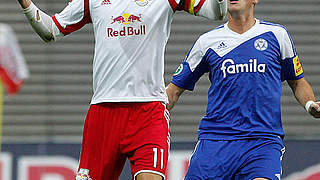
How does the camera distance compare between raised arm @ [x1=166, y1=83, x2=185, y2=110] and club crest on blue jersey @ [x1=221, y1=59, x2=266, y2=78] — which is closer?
club crest on blue jersey @ [x1=221, y1=59, x2=266, y2=78]

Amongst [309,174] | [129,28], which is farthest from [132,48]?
[309,174]

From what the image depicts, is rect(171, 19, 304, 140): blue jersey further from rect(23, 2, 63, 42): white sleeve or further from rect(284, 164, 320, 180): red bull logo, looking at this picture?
rect(284, 164, 320, 180): red bull logo

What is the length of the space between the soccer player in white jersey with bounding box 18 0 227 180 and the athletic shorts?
1.55 ft

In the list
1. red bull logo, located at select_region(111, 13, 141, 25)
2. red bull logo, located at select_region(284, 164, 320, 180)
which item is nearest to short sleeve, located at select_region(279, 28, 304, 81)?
red bull logo, located at select_region(111, 13, 141, 25)

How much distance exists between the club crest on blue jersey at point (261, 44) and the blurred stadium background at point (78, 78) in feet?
16.1

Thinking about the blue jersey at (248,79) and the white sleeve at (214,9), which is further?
the blue jersey at (248,79)

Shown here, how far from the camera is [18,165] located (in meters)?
8.54

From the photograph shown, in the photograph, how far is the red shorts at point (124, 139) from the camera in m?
5.30

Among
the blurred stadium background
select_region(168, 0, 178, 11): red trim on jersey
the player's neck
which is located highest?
select_region(168, 0, 178, 11): red trim on jersey

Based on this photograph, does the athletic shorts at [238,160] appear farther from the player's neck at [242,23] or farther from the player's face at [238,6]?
the player's face at [238,6]

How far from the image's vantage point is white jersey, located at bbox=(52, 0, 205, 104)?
539 cm

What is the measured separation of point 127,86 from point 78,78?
561cm

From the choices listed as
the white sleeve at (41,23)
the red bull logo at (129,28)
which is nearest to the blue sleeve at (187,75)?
the red bull logo at (129,28)

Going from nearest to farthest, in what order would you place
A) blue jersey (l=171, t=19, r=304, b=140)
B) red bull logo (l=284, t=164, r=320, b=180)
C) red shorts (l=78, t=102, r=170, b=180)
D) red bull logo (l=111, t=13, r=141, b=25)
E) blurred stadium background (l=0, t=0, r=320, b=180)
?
red shorts (l=78, t=102, r=170, b=180)
red bull logo (l=111, t=13, r=141, b=25)
blue jersey (l=171, t=19, r=304, b=140)
red bull logo (l=284, t=164, r=320, b=180)
blurred stadium background (l=0, t=0, r=320, b=180)
